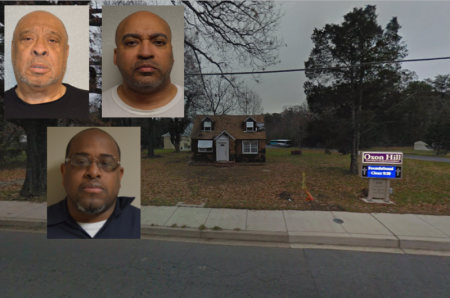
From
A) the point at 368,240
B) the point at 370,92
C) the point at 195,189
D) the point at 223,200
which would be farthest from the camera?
the point at 370,92

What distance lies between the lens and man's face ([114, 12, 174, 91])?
2867 millimetres

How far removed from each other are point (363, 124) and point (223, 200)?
359 inches

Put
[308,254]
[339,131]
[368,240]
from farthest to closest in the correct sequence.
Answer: [339,131]
[368,240]
[308,254]

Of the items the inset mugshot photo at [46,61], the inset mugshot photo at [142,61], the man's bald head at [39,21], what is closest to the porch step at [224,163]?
the inset mugshot photo at [142,61]

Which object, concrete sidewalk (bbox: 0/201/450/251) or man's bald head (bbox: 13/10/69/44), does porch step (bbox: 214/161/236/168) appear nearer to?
concrete sidewalk (bbox: 0/201/450/251)

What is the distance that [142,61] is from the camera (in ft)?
9.52

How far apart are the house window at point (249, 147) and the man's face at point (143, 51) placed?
58.3 ft

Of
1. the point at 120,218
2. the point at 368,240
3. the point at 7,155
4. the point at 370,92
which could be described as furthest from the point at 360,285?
the point at 7,155

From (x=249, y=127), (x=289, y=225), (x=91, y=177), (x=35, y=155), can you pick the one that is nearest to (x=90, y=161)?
(x=91, y=177)

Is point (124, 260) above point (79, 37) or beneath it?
beneath

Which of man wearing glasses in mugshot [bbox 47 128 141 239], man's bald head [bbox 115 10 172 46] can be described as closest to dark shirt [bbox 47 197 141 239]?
man wearing glasses in mugshot [bbox 47 128 141 239]

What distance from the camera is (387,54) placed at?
10.7m

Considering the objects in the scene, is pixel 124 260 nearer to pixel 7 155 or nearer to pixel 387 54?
pixel 387 54

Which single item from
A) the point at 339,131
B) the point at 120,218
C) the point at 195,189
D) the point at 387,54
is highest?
the point at 387,54
